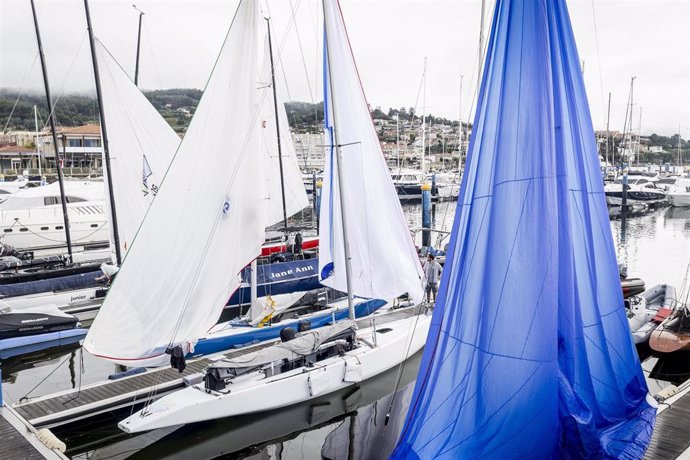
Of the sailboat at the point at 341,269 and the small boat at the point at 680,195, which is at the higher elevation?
the sailboat at the point at 341,269

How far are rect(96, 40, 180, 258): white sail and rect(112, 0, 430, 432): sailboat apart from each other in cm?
622

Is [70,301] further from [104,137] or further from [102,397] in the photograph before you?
[102,397]

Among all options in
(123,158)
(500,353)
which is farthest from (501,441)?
(123,158)

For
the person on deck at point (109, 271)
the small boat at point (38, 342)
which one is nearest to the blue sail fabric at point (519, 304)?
the small boat at point (38, 342)

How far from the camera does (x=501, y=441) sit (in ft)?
19.2

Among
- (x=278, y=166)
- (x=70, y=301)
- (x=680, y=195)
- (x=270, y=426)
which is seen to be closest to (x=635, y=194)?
(x=680, y=195)

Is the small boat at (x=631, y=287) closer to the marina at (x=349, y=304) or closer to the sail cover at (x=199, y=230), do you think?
the marina at (x=349, y=304)

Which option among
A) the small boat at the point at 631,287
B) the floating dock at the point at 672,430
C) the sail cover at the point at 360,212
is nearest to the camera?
the floating dock at the point at 672,430

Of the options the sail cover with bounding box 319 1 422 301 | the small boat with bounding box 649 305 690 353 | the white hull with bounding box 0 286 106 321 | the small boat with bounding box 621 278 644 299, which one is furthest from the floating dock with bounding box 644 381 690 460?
the white hull with bounding box 0 286 106 321

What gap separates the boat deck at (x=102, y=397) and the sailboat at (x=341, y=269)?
1.24m

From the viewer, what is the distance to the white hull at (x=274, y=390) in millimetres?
8414

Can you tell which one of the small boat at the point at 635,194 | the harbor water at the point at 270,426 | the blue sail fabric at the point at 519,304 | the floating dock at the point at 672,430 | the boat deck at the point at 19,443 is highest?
the blue sail fabric at the point at 519,304

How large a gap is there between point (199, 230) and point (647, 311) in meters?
10.9

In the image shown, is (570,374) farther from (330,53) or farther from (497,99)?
(330,53)
